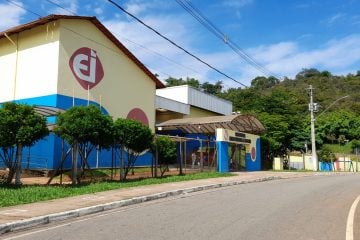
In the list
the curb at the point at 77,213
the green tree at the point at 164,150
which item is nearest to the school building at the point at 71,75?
the green tree at the point at 164,150

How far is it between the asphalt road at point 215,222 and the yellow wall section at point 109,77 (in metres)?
14.1

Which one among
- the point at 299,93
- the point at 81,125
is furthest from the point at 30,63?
the point at 299,93

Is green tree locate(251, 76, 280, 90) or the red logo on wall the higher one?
green tree locate(251, 76, 280, 90)

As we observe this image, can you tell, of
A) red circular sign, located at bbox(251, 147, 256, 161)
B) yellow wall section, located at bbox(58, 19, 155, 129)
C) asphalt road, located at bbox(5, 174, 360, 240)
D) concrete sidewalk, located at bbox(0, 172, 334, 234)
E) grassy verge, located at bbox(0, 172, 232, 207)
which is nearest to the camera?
asphalt road, located at bbox(5, 174, 360, 240)

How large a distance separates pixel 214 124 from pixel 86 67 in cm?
1105

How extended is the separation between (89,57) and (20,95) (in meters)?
4.80

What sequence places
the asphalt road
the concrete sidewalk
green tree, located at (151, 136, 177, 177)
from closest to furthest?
the asphalt road < the concrete sidewalk < green tree, located at (151, 136, 177, 177)

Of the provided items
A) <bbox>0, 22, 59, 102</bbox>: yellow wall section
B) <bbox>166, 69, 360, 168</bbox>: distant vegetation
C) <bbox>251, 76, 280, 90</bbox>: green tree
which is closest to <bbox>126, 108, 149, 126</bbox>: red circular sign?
<bbox>0, 22, 59, 102</bbox>: yellow wall section

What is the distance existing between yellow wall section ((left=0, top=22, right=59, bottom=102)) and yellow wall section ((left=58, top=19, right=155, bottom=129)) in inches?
23.8

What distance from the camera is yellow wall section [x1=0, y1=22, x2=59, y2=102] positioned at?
24.6 m

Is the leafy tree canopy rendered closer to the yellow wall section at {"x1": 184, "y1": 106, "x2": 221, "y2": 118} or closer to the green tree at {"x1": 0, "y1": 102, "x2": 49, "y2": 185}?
the green tree at {"x1": 0, "y1": 102, "x2": 49, "y2": 185}

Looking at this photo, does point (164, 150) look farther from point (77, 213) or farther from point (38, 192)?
point (77, 213)

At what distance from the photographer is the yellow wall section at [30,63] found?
24.6 metres

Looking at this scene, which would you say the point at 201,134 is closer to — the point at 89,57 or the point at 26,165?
the point at 89,57
